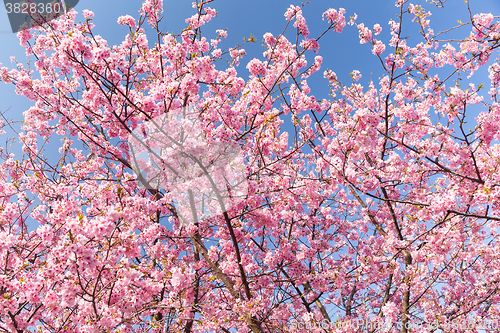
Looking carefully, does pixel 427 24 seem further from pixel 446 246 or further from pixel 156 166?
pixel 156 166

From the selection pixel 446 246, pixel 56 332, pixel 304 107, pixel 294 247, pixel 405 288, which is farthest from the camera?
pixel 294 247

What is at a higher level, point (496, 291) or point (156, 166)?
point (496, 291)

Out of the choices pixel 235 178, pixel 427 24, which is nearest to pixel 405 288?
pixel 235 178

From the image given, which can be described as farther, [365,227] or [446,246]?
[365,227]

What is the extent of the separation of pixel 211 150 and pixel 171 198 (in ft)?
5.06

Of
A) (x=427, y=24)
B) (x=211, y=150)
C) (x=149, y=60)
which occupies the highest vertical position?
(x=427, y=24)

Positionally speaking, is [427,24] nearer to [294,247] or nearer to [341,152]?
[341,152]

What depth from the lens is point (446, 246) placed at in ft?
17.1

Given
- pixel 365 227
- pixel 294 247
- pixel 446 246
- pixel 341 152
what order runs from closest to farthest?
pixel 446 246
pixel 341 152
pixel 294 247
pixel 365 227

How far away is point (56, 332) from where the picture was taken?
14.3 feet

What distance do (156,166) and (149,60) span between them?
2.53 m

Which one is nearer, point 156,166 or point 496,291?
point 156,166

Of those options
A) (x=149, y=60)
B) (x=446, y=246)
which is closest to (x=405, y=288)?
(x=446, y=246)

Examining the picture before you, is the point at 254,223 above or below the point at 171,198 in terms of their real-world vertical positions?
above
